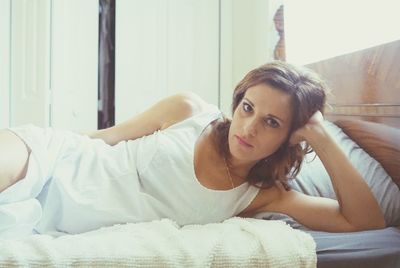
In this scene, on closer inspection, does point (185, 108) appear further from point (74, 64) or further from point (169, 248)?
point (74, 64)

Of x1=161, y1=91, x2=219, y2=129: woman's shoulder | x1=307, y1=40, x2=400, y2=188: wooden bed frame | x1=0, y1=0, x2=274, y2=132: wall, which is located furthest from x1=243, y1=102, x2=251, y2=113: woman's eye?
x1=0, y1=0, x2=274, y2=132: wall

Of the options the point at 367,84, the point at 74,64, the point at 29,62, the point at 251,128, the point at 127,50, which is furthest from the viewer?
the point at 127,50

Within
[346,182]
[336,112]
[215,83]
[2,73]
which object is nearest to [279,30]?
[215,83]

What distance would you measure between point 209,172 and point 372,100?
0.52 meters

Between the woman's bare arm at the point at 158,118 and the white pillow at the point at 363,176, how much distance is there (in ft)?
1.23

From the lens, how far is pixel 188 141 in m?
1.18

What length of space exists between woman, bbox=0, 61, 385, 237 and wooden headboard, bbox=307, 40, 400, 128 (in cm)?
19

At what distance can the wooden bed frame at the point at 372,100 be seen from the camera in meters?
1.12

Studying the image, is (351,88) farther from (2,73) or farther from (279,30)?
(2,73)

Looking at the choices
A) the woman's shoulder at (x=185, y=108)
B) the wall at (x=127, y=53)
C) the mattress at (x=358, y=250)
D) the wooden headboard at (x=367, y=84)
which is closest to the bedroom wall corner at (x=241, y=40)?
the wall at (x=127, y=53)

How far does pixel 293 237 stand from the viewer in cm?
86

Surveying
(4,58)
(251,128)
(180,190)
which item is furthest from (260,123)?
(4,58)

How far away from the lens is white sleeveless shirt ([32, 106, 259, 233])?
102 centimetres

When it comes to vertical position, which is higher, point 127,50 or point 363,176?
point 127,50
